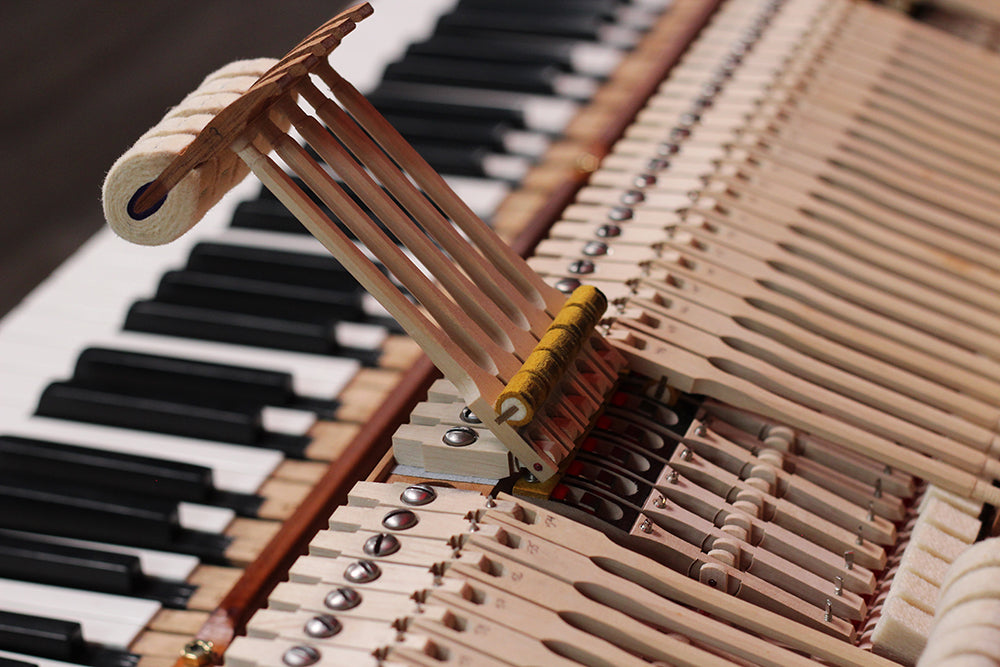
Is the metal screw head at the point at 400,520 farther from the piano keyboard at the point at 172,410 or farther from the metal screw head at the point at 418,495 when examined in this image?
the piano keyboard at the point at 172,410

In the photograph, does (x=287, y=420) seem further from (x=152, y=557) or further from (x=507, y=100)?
(x=507, y=100)

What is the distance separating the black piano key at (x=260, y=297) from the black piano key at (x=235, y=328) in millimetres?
36

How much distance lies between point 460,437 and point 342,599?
1.30ft

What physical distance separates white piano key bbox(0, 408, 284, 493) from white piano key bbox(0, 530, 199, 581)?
0.72ft

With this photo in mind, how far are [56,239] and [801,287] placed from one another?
Answer: 2.34m

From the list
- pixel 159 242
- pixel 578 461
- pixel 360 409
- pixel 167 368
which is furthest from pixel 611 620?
pixel 167 368

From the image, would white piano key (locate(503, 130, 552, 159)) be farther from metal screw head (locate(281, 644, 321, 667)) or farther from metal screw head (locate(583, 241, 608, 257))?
metal screw head (locate(281, 644, 321, 667))

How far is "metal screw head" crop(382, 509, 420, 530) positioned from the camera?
1.84m

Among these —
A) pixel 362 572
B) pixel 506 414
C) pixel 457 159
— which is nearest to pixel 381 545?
pixel 362 572

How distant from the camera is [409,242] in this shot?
2.04m

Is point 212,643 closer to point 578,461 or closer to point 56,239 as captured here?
point 578,461

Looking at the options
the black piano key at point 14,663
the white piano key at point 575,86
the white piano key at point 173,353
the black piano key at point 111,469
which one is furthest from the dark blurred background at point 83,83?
the black piano key at point 14,663

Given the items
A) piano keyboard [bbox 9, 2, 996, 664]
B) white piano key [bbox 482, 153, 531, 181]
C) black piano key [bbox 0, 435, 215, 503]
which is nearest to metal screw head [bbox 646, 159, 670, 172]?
→ piano keyboard [bbox 9, 2, 996, 664]

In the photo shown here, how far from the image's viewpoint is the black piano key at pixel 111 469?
8.23 ft
